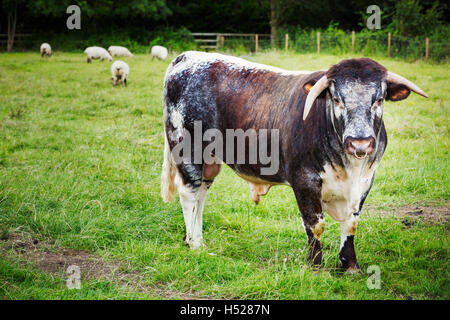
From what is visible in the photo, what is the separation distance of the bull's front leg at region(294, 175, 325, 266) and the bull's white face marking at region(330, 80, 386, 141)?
19.3 inches

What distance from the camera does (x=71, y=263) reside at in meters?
4.27

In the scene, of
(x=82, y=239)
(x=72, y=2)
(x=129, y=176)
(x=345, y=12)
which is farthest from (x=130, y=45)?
(x=82, y=239)

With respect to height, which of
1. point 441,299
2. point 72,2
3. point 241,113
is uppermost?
point 72,2

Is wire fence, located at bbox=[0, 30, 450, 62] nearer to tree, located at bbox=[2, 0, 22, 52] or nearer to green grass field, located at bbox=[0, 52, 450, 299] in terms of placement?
tree, located at bbox=[2, 0, 22, 52]

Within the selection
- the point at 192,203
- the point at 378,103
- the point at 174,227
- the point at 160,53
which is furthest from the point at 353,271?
the point at 160,53

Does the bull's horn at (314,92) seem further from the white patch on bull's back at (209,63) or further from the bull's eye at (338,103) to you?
the white patch on bull's back at (209,63)

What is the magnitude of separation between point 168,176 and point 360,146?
7.64 feet

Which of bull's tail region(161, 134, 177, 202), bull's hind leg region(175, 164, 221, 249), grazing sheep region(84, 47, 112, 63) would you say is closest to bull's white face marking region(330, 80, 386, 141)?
bull's hind leg region(175, 164, 221, 249)

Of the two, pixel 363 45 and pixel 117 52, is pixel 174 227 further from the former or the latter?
pixel 117 52

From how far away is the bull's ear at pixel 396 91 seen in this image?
376 cm

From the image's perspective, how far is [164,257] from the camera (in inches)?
172

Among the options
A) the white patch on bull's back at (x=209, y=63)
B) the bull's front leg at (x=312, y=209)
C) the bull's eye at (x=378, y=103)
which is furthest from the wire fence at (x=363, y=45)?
the bull's front leg at (x=312, y=209)
